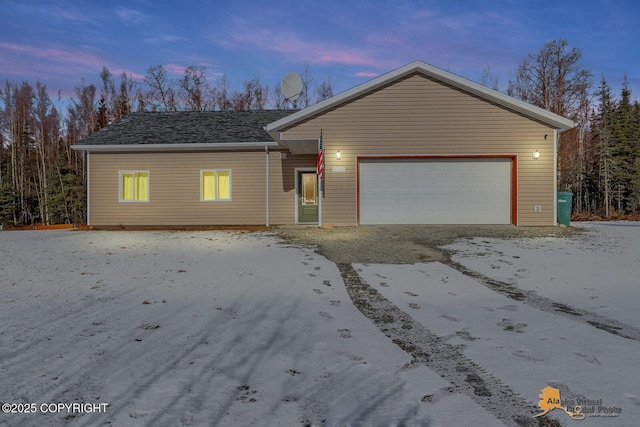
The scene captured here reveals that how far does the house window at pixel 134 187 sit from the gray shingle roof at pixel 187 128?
4.26 ft

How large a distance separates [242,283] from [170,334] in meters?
2.18

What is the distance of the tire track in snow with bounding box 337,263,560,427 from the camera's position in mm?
2395

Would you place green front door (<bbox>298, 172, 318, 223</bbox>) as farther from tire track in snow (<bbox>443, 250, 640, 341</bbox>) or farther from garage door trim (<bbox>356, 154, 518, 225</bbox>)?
tire track in snow (<bbox>443, 250, 640, 341</bbox>)

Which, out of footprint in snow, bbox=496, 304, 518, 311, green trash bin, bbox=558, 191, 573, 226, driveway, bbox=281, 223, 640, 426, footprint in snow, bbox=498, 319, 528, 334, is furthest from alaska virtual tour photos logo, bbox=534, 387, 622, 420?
green trash bin, bbox=558, 191, 573, 226

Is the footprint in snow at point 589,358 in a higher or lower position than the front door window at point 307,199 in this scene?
lower

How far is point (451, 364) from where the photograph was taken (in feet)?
10.2

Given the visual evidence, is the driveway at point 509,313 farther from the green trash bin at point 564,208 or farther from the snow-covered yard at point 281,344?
the green trash bin at point 564,208

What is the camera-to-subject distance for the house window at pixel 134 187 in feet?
50.8

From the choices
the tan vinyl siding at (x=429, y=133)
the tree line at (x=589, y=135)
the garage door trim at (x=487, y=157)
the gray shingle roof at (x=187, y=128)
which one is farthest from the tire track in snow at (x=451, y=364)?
the tree line at (x=589, y=135)

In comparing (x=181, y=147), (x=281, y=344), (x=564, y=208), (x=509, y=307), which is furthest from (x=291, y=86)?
(x=281, y=344)

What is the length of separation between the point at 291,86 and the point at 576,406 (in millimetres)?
16112

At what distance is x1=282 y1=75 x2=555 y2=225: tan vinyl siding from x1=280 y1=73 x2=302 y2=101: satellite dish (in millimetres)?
4496

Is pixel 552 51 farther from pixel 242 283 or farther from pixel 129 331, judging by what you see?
pixel 129 331

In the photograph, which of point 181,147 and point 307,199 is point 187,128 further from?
point 307,199
